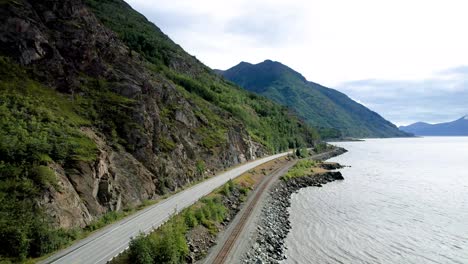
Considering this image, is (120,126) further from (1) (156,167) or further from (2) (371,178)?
(2) (371,178)

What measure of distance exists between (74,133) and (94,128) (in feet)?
24.5

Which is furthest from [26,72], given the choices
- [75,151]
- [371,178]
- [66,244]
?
[371,178]

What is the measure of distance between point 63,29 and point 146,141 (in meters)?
29.7

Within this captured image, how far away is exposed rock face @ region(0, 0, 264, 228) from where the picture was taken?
3881cm

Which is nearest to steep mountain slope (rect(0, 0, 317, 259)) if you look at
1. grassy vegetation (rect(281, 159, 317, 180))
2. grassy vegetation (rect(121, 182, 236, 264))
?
grassy vegetation (rect(121, 182, 236, 264))

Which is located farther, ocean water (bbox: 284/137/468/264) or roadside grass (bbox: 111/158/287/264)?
ocean water (bbox: 284/137/468/264)

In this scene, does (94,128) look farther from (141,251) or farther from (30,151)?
(141,251)

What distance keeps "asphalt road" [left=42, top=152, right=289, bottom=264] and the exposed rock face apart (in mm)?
3002

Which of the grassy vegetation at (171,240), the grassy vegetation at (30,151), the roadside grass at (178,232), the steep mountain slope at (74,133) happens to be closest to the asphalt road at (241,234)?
the roadside grass at (178,232)

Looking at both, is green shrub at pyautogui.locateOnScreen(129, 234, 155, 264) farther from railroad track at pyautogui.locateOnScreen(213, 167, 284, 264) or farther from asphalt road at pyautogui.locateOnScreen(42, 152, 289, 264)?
railroad track at pyautogui.locateOnScreen(213, 167, 284, 264)

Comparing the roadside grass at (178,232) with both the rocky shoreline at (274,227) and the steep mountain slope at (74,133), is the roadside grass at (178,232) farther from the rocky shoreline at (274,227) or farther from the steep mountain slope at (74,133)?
the steep mountain slope at (74,133)

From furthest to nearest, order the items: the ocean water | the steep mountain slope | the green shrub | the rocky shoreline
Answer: the ocean water, the rocky shoreline, the steep mountain slope, the green shrub

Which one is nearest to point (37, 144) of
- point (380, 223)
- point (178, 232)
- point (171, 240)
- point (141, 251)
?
point (141, 251)

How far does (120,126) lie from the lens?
56312 mm
